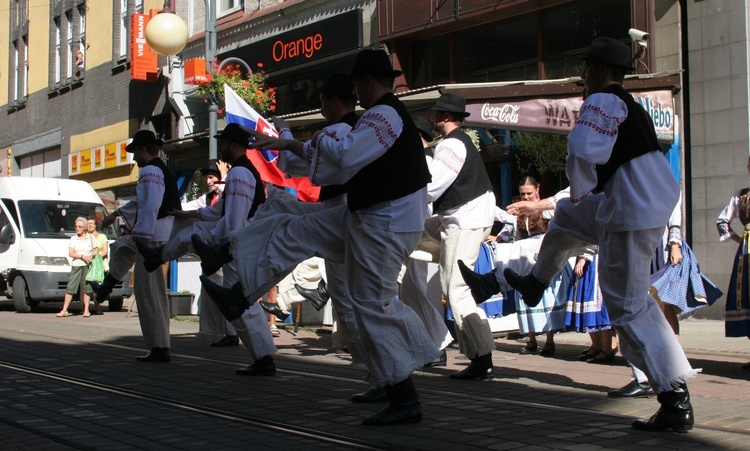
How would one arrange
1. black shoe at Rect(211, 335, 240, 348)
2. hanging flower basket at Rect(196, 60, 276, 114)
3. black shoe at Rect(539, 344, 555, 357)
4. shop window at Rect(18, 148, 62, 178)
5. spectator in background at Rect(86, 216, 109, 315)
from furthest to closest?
shop window at Rect(18, 148, 62, 178) → hanging flower basket at Rect(196, 60, 276, 114) → spectator in background at Rect(86, 216, 109, 315) → black shoe at Rect(211, 335, 240, 348) → black shoe at Rect(539, 344, 555, 357)

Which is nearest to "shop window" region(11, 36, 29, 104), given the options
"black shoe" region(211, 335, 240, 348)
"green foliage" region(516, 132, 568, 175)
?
"green foliage" region(516, 132, 568, 175)

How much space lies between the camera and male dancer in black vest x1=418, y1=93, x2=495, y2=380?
760 centimetres

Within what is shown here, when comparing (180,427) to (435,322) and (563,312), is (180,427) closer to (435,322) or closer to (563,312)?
(435,322)

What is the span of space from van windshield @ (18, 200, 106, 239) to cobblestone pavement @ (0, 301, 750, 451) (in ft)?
32.7

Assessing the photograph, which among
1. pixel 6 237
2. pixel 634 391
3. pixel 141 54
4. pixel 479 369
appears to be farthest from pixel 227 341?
pixel 141 54

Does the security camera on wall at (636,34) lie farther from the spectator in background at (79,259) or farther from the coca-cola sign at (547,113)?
the spectator in background at (79,259)

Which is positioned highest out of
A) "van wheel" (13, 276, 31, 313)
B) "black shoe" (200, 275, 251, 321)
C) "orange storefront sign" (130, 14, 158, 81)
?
"orange storefront sign" (130, 14, 158, 81)

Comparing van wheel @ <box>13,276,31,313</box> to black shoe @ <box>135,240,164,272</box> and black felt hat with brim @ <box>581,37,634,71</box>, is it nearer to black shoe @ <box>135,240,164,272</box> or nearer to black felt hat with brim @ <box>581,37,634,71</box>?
black shoe @ <box>135,240,164,272</box>

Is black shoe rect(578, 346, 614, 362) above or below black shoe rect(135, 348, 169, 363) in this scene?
below

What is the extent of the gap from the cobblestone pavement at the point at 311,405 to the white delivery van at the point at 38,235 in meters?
9.20

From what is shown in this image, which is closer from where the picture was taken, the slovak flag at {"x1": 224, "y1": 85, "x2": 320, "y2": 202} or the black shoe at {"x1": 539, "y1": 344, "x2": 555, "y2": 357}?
the black shoe at {"x1": 539, "y1": 344, "x2": 555, "y2": 357}

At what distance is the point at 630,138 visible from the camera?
5453mm

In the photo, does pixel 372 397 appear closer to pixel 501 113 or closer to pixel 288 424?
pixel 288 424

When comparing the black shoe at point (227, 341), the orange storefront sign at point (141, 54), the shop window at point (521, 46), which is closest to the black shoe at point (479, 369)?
the black shoe at point (227, 341)
